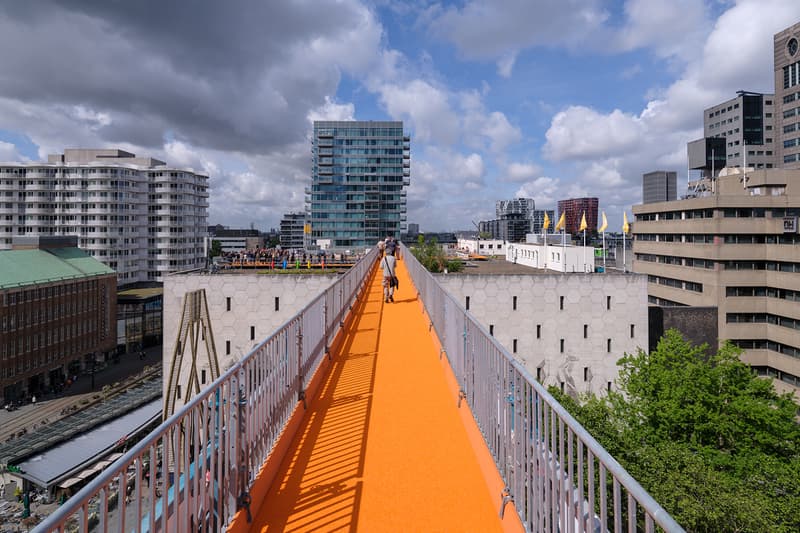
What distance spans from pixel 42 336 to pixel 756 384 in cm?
6722

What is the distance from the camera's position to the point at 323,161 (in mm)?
113312

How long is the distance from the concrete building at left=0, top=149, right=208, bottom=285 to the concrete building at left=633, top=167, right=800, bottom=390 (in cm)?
8461

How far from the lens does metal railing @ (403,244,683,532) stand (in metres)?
2.24

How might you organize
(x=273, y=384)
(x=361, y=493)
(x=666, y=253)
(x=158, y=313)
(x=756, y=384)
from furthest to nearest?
1. (x=158, y=313)
2. (x=666, y=253)
3. (x=756, y=384)
4. (x=273, y=384)
5. (x=361, y=493)

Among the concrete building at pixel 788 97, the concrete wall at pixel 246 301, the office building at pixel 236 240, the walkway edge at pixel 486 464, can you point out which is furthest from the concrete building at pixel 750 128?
the office building at pixel 236 240

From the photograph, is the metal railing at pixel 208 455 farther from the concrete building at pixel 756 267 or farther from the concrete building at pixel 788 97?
the concrete building at pixel 788 97

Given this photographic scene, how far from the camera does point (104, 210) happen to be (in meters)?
79.5

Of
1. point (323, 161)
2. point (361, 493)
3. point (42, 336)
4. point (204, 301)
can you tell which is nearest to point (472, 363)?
point (361, 493)

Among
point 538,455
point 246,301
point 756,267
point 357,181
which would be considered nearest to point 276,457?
point 538,455

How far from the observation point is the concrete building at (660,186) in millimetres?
154250

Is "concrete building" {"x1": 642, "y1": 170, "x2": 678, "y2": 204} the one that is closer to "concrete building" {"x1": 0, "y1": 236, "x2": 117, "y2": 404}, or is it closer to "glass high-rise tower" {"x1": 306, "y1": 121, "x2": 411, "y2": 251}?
"glass high-rise tower" {"x1": 306, "y1": 121, "x2": 411, "y2": 251}

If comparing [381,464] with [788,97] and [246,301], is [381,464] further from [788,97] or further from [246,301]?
[788,97]

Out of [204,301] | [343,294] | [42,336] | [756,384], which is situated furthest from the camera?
[42,336]

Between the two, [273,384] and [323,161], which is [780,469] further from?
[323,161]
